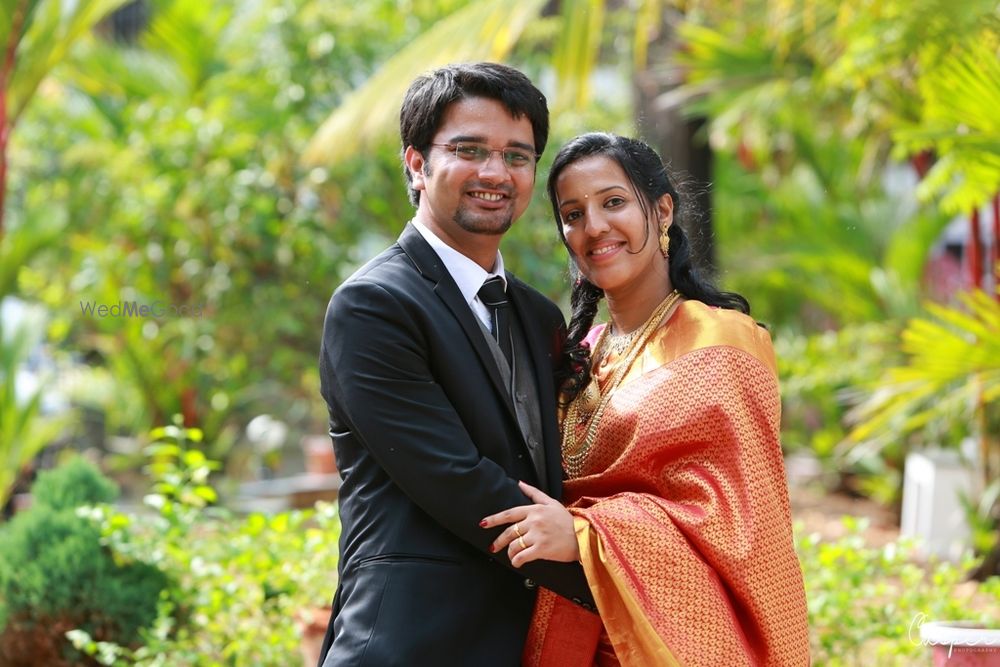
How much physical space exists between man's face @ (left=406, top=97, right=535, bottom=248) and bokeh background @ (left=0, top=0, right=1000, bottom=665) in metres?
0.68

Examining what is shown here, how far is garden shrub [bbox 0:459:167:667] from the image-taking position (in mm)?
4375

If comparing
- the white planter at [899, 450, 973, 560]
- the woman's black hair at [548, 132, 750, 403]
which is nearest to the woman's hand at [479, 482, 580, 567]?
the woman's black hair at [548, 132, 750, 403]

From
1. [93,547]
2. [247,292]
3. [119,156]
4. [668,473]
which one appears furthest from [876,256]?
[668,473]

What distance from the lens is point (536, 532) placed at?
2477 mm

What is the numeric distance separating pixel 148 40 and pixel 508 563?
855 cm

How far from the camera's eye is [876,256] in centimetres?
938

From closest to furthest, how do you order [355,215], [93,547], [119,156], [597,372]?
1. [597,372]
2. [93,547]
3. [355,215]
4. [119,156]

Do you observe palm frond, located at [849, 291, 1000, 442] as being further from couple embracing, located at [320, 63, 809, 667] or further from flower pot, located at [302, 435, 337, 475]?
flower pot, located at [302, 435, 337, 475]

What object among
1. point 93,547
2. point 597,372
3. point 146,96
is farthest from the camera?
point 146,96

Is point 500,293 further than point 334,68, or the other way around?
point 334,68

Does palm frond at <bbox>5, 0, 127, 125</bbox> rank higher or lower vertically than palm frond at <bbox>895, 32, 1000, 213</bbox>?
higher

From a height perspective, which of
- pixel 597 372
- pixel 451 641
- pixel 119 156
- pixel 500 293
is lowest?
pixel 451 641

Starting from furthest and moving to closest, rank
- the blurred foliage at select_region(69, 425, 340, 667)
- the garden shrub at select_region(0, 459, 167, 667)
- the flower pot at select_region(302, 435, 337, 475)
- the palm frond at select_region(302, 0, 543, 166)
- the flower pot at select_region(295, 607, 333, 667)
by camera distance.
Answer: the flower pot at select_region(302, 435, 337, 475) → the palm frond at select_region(302, 0, 543, 166) → the garden shrub at select_region(0, 459, 167, 667) → the blurred foliage at select_region(69, 425, 340, 667) → the flower pot at select_region(295, 607, 333, 667)

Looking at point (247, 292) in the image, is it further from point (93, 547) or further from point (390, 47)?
point (93, 547)
